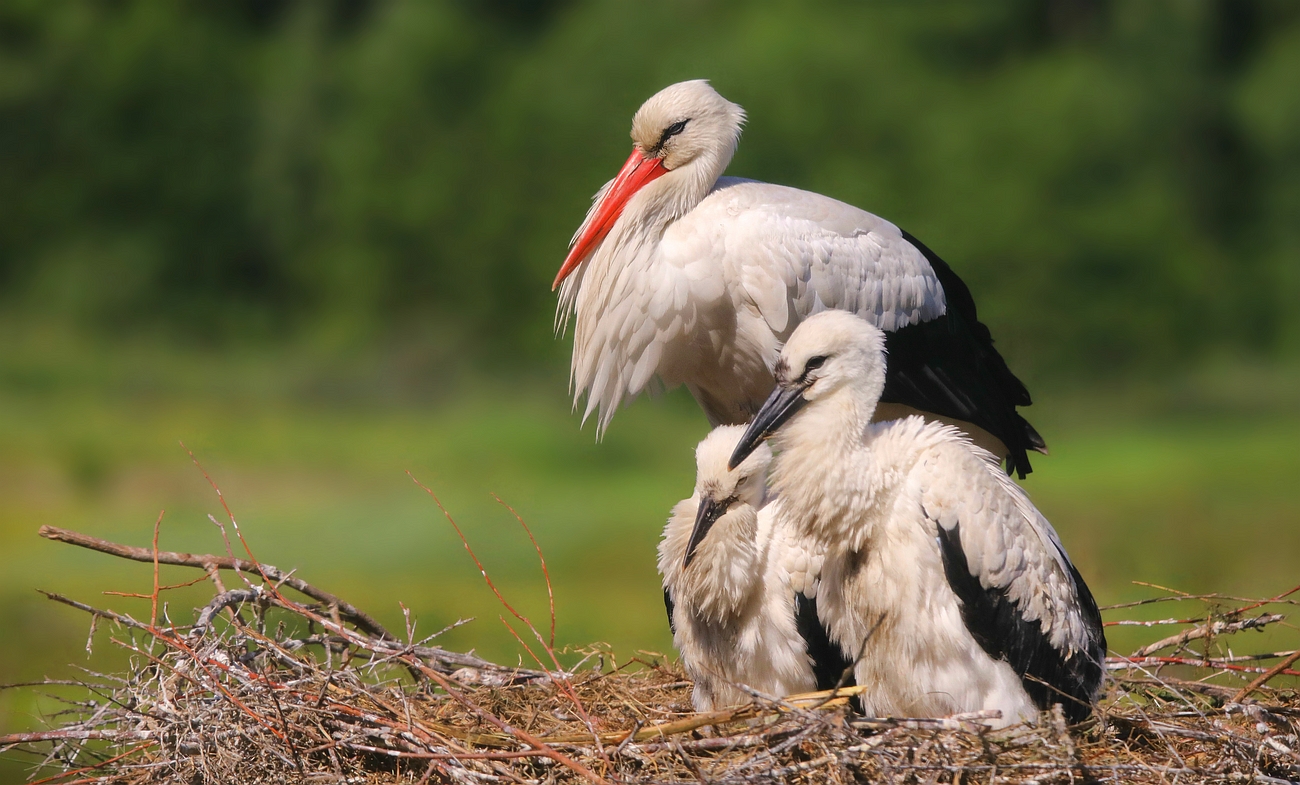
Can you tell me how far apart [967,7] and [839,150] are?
2675 millimetres

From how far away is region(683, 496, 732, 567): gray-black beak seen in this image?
278cm

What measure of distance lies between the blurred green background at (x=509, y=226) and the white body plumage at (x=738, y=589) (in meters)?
7.75

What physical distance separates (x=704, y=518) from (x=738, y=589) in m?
0.16

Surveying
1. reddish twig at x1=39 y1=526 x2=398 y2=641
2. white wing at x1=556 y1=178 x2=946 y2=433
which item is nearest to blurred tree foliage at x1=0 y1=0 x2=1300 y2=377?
white wing at x1=556 y1=178 x2=946 y2=433

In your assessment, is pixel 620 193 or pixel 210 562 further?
pixel 620 193

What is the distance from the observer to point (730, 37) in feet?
43.3

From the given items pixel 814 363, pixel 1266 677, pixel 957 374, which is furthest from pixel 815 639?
pixel 957 374

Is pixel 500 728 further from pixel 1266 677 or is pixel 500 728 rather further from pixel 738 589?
pixel 1266 677

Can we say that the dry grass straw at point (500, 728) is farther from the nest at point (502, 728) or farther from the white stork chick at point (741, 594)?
the white stork chick at point (741, 594)

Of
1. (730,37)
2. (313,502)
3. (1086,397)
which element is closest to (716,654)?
(313,502)

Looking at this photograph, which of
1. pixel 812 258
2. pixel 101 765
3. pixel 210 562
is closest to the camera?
pixel 101 765

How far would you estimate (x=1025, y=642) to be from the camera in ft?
8.93

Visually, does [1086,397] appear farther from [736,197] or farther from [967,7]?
[736,197]

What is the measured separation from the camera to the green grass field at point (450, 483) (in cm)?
907
